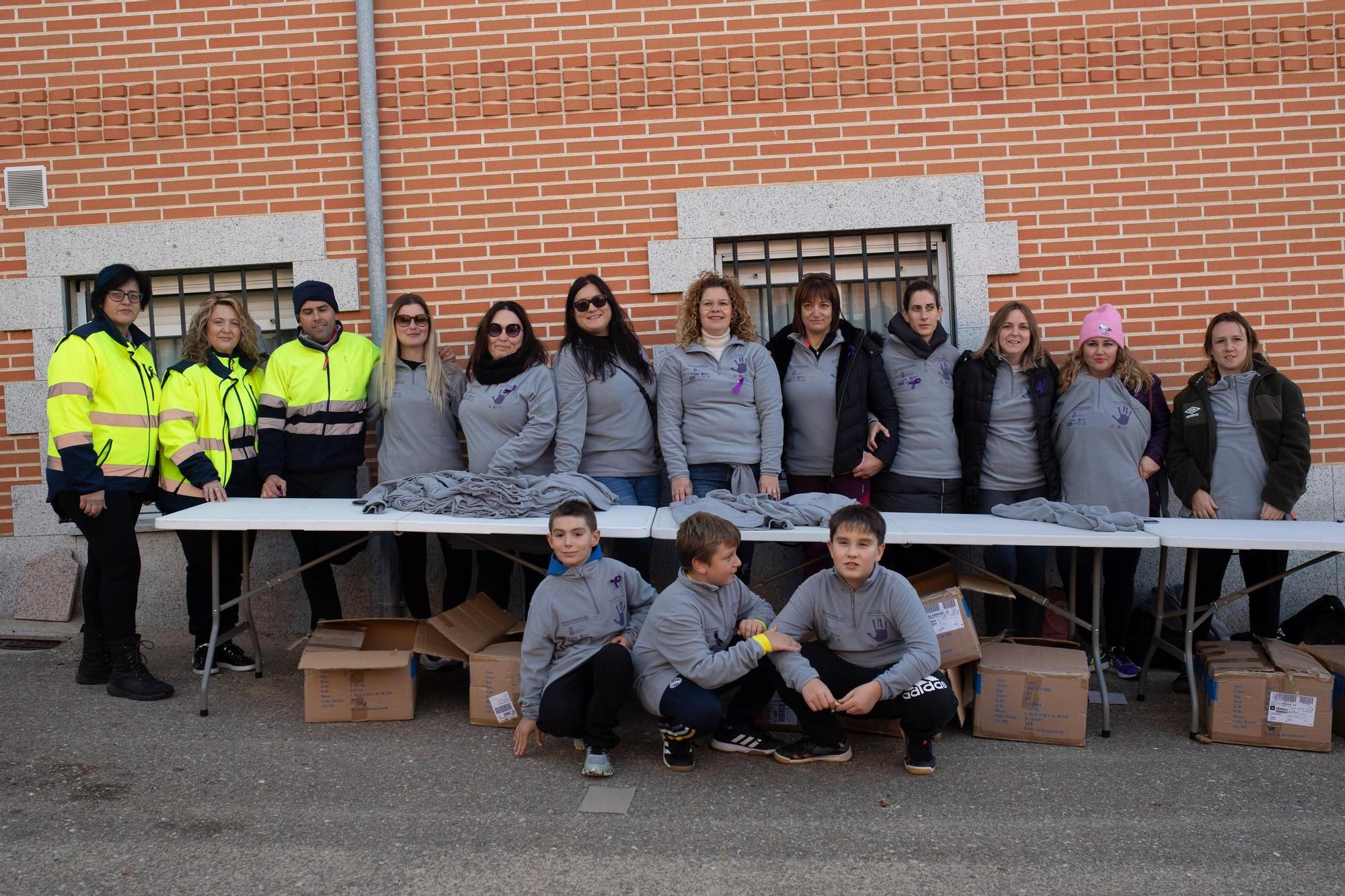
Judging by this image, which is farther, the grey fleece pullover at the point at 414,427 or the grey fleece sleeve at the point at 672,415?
the grey fleece pullover at the point at 414,427

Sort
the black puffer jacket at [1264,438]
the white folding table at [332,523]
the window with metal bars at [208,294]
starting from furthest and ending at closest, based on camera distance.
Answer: the window with metal bars at [208,294] < the black puffer jacket at [1264,438] < the white folding table at [332,523]

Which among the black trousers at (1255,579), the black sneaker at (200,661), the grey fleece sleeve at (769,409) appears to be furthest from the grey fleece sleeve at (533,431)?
the black trousers at (1255,579)

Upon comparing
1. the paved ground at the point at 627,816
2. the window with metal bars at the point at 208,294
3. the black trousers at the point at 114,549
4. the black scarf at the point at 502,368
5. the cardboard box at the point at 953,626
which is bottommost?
the paved ground at the point at 627,816

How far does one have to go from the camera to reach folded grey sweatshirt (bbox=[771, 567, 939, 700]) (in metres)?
3.83

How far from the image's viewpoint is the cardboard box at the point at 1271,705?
13.2ft

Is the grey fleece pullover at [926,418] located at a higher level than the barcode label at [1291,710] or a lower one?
higher

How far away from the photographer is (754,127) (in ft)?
19.2

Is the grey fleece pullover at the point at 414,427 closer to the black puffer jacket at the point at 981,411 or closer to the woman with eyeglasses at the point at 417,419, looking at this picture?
the woman with eyeglasses at the point at 417,419

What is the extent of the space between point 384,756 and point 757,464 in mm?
2270

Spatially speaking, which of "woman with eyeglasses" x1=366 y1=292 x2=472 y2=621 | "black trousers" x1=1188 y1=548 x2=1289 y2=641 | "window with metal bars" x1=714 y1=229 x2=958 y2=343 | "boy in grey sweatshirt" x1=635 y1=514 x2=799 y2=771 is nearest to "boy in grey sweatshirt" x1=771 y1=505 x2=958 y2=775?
"boy in grey sweatshirt" x1=635 y1=514 x2=799 y2=771

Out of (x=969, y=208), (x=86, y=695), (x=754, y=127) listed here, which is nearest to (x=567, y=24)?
(x=754, y=127)

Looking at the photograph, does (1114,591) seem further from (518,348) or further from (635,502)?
(518,348)

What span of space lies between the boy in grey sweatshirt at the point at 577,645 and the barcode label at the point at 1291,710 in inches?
104

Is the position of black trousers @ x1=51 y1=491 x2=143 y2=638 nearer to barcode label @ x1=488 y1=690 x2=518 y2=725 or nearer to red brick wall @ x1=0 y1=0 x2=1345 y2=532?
red brick wall @ x1=0 y1=0 x2=1345 y2=532
